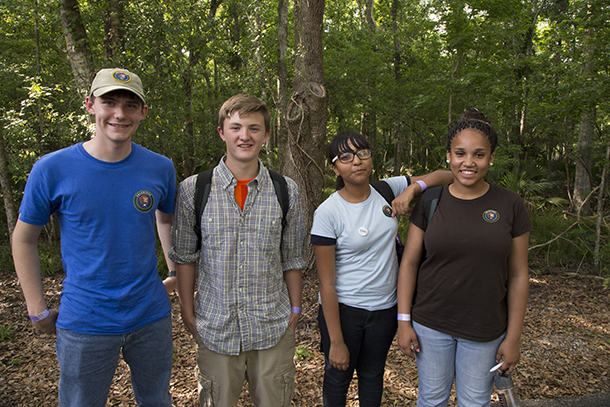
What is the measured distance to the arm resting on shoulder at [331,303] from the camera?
208 centimetres

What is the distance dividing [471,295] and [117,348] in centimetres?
186

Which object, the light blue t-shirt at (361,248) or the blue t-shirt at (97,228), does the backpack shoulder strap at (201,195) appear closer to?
the blue t-shirt at (97,228)

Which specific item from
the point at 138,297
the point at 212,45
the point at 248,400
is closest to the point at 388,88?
the point at 212,45

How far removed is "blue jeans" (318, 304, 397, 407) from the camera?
2160 mm

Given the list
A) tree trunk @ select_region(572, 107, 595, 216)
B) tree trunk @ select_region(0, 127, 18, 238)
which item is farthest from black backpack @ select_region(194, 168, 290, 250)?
tree trunk @ select_region(572, 107, 595, 216)

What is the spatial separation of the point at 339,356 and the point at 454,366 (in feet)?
2.14

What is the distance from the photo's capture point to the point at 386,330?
2.19 metres

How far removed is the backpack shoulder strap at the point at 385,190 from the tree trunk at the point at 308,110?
107 inches

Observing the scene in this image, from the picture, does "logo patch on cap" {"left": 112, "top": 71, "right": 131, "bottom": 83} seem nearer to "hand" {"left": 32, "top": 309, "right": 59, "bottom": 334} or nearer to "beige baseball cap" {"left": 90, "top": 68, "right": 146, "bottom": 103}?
"beige baseball cap" {"left": 90, "top": 68, "right": 146, "bottom": 103}

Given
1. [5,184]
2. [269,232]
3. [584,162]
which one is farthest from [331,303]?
[584,162]

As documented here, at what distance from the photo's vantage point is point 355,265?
2129 millimetres

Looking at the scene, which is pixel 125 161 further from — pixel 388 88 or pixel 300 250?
pixel 388 88

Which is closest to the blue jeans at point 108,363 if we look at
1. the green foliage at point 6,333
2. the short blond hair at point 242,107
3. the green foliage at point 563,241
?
the short blond hair at point 242,107

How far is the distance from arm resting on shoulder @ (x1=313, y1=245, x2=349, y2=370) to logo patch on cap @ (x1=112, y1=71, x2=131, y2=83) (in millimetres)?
1306
